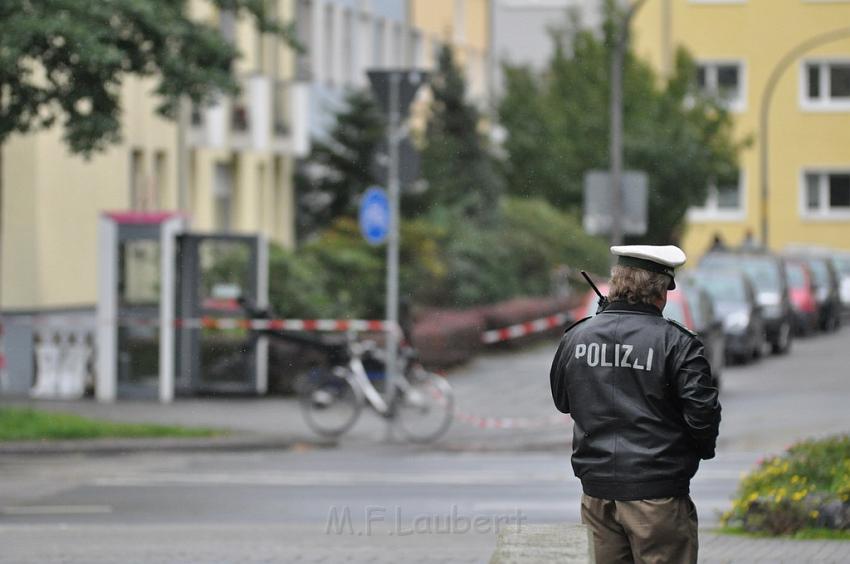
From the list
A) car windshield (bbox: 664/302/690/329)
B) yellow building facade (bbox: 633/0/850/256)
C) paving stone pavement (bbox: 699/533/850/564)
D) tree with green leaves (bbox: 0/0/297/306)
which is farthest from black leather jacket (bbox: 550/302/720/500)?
yellow building facade (bbox: 633/0/850/256)

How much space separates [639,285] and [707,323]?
68.7 feet

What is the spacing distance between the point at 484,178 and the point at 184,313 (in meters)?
19.2

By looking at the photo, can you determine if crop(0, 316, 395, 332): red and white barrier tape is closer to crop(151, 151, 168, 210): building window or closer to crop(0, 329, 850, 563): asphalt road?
crop(0, 329, 850, 563): asphalt road

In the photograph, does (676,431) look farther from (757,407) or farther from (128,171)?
(128,171)

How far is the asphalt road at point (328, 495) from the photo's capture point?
36.5 feet

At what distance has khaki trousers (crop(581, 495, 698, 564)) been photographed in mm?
6059

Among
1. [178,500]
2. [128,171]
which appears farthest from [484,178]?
[178,500]

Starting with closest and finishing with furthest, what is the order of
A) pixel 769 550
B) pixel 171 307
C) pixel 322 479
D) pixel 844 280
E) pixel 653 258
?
1. pixel 653 258
2. pixel 769 550
3. pixel 322 479
4. pixel 171 307
5. pixel 844 280

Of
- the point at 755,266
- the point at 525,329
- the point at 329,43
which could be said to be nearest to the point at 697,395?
the point at 525,329

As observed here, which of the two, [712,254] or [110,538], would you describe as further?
[712,254]

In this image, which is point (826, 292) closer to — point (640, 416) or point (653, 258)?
point (653, 258)

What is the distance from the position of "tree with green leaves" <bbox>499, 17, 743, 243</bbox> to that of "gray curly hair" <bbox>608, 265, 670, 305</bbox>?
35.7m

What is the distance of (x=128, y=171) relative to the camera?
107 feet

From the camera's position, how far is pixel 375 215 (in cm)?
2178
